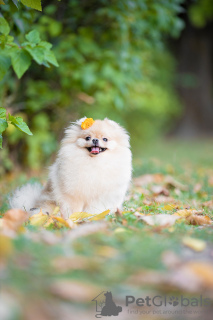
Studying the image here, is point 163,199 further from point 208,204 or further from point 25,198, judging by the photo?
point 25,198

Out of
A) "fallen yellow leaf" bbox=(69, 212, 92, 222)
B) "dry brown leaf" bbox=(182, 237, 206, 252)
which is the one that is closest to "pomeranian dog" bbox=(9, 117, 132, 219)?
"fallen yellow leaf" bbox=(69, 212, 92, 222)

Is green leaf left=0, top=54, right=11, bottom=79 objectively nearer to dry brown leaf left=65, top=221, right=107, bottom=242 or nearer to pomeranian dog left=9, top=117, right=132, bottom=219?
pomeranian dog left=9, top=117, right=132, bottom=219

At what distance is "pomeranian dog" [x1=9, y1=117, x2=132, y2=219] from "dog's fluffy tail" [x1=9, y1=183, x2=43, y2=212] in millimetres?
148

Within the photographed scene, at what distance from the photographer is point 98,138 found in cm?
291

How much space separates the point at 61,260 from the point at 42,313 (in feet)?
0.96

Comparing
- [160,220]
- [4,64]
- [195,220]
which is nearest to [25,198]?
[4,64]

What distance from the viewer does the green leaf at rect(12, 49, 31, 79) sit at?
8.84ft

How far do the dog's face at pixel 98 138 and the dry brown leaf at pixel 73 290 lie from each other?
1.55 meters

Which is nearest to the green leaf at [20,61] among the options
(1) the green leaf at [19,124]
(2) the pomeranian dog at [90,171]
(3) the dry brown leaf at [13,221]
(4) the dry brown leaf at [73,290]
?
(1) the green leaf at [19,124]

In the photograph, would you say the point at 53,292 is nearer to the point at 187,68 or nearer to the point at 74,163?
the point at 74,163

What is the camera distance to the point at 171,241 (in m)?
1.89

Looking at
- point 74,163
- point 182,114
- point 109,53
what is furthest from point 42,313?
point 182,114

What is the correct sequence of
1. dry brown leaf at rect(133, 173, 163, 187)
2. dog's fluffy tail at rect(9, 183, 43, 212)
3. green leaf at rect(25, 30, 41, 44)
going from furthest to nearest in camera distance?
1. dry brown leaf at rect(133, 173, 163, 187)
2. dog's fluffy tail at rect(9, 183, 43, 212)
3. green leaf at rect(25, 30, 41, 44)

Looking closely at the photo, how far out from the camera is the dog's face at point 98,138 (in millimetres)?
2887
